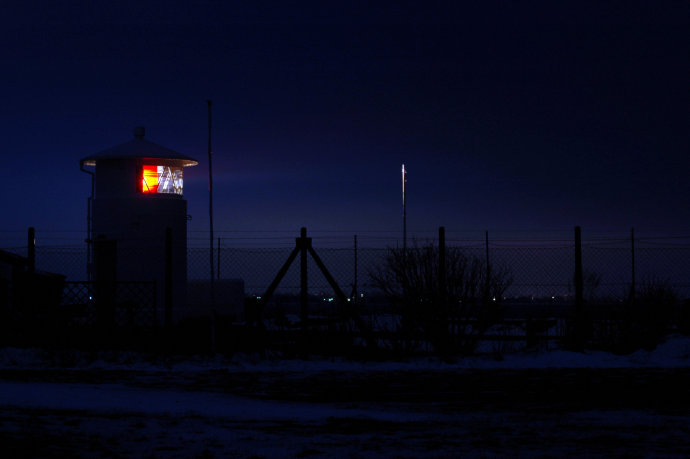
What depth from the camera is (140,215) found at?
25922mm

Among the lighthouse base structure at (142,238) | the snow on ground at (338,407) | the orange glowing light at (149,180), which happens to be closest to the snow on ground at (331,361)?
the snow on ground at (338,407)

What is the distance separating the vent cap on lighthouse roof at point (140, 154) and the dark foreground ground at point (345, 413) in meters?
12.8

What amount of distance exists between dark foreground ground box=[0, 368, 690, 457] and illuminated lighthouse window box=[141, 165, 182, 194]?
12409 millimetres

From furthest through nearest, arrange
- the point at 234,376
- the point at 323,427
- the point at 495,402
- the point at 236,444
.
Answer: the point at 234,376 → the point at 495,402 → the point at 323,427 → the point at 236,444

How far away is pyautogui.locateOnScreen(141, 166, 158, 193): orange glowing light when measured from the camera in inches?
1048

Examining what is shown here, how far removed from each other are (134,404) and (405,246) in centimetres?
975

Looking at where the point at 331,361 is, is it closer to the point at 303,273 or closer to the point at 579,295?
the point at 303,273

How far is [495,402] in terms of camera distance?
11047 millimetres

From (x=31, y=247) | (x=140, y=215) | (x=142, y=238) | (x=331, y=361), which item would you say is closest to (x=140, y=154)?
(x=140, y=215)

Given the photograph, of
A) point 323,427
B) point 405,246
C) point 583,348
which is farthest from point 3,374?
point 583,348

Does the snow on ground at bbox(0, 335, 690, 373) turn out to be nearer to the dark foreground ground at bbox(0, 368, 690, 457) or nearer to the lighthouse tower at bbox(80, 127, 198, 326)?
the dark foreground ground at bbox(0, 368, 690, 457)

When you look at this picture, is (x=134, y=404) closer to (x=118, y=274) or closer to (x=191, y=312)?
(x=118, y=274)

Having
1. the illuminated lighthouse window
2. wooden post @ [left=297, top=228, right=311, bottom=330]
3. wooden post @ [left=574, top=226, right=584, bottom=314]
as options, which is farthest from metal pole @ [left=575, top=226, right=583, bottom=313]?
the illuminated lighthouse window

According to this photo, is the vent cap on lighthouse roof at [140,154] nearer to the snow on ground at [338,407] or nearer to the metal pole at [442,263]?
the snow on ground at [338,407]
